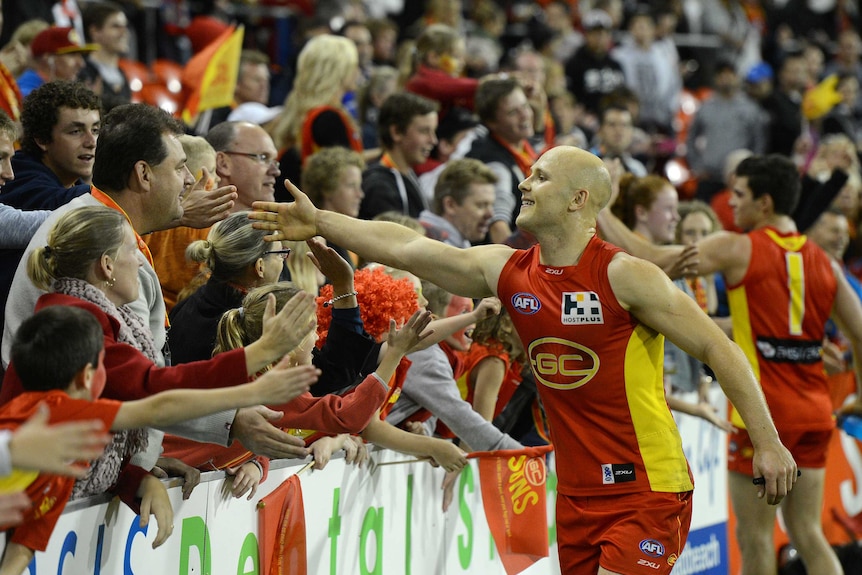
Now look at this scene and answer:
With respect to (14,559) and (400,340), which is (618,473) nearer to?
(400,340)

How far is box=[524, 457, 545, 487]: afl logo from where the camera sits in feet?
20.2

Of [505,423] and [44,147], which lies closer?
[44,147]

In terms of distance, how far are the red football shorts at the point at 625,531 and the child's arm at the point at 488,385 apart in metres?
1.44

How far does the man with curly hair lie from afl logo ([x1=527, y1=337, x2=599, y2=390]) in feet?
6.78

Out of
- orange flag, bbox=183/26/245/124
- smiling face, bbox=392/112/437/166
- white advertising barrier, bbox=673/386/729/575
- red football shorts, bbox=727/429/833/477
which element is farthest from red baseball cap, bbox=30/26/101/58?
red football shorts, bbox=727/429/833/477

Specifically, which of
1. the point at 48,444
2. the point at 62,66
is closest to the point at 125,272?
the point at 48,444

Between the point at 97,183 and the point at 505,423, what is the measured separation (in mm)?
2919

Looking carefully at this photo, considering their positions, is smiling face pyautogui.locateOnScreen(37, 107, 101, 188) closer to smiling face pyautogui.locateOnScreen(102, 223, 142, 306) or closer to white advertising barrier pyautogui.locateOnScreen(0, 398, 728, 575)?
smiling face pyautogui.locateOnScreen(102, 223, 142, 306)

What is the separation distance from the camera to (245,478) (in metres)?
4.57

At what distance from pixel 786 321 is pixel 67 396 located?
16.3ft

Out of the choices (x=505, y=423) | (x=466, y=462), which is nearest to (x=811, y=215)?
(x=505, y=423)

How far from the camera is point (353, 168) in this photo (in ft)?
22.8

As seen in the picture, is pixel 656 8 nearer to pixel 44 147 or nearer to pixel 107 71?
pixel 107 71

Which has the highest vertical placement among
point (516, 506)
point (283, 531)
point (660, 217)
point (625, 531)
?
point (625, 531)
